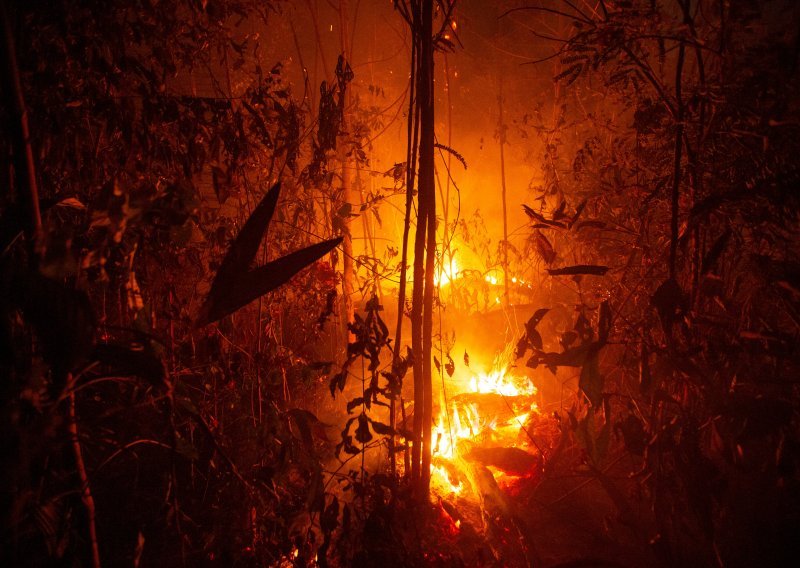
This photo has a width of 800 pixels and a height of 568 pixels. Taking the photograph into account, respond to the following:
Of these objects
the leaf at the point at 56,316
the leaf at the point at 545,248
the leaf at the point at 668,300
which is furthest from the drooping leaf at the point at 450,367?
the leaf at the point at 56,316

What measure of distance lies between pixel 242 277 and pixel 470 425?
3.85 metres

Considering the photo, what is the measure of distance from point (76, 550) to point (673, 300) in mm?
3073

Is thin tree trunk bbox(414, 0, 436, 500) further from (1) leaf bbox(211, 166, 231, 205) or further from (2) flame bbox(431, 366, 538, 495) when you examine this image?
(1) leaf bbox(211, 166, 231, 205)

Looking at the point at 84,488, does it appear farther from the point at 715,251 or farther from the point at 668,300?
the point at 715,251

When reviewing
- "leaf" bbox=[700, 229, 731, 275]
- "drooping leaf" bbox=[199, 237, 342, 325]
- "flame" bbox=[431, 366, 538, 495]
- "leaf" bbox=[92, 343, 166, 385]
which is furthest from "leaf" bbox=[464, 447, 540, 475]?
"leaf" bbox=[92, 343, 166, 385]

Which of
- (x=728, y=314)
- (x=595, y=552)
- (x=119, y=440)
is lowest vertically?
(x=595, y=552)

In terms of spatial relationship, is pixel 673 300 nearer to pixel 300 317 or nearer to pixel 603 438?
pixel 603 438

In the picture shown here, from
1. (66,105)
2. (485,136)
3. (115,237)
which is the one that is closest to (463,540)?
(115,237)

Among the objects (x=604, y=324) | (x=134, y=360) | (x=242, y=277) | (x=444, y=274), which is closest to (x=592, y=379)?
(x=604, y=324)

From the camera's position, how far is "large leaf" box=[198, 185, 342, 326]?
56.6 inches

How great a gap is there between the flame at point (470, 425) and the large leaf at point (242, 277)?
8.13ft

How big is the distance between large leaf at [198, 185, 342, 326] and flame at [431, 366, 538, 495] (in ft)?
8.13

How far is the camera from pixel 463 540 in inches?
127

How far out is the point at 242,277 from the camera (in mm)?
1442
